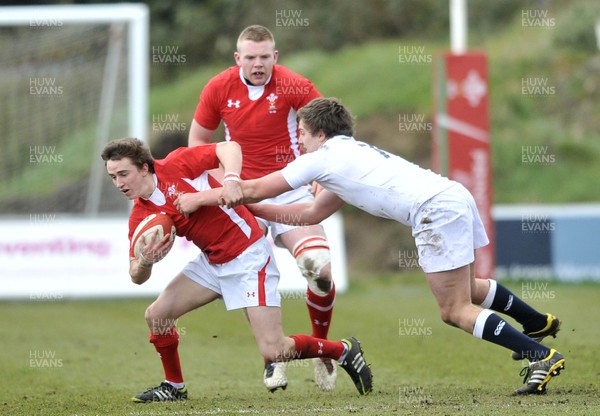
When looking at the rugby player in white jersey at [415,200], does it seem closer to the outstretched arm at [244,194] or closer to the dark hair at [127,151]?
the outstretched arm at [244,194]

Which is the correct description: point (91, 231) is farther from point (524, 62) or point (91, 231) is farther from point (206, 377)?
point (524, 62)

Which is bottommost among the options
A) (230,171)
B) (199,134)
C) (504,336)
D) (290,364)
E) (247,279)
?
(290,364)

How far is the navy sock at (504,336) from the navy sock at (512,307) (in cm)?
77

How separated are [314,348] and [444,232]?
1263 mm

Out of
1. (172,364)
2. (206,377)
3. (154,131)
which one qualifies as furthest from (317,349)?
(154,131)

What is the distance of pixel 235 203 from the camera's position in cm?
693

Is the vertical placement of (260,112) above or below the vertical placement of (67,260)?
above

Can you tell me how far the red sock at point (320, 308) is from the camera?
27.2 ft

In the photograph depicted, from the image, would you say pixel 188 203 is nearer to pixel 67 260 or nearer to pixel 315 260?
pixel 315 260

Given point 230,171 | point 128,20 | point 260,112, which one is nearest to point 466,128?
point 128,20

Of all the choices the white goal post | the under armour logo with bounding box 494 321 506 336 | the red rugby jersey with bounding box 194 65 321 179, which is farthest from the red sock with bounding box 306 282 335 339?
the white goal post

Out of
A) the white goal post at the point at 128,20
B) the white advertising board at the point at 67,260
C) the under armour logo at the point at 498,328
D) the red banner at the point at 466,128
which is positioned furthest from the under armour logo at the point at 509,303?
the white goal post at the point at 128,20

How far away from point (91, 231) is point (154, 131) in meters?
9.68

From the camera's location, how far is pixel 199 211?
288 inches
